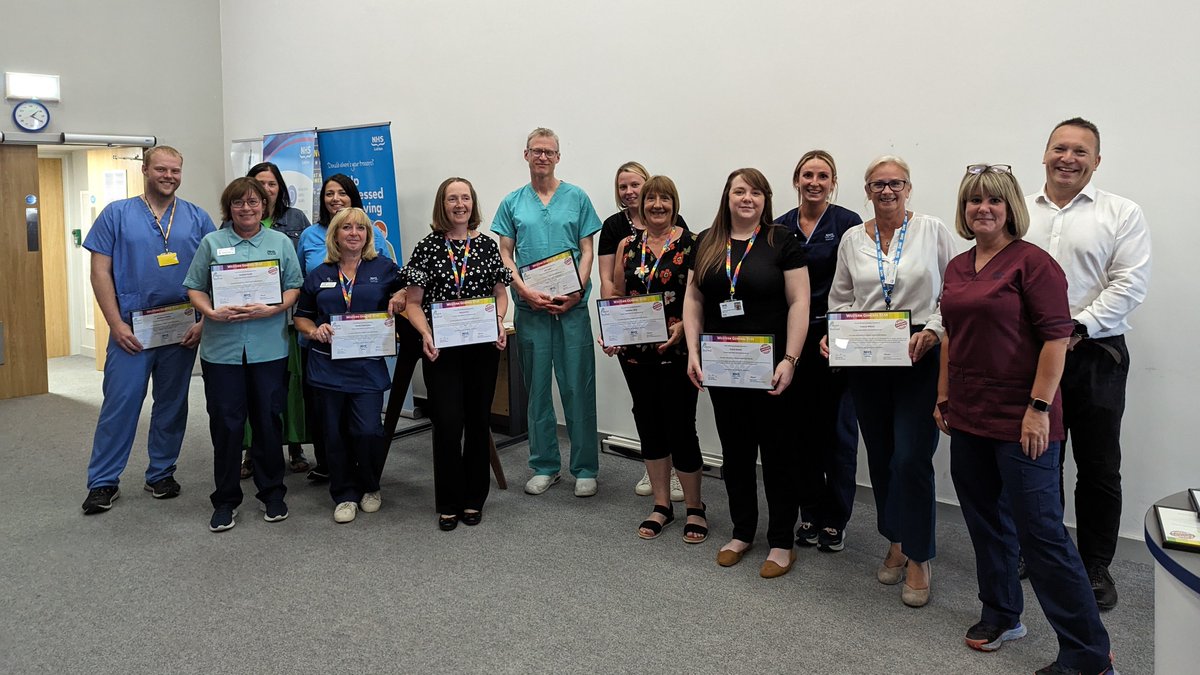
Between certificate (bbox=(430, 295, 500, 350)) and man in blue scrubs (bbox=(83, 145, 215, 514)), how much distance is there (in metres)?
1.23

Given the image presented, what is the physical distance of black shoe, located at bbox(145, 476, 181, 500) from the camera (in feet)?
12.7

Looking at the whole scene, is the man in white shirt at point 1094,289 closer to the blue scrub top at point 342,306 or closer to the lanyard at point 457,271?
the lanyard at point 457,271

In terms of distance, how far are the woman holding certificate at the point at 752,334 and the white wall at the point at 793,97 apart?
1.07 meters

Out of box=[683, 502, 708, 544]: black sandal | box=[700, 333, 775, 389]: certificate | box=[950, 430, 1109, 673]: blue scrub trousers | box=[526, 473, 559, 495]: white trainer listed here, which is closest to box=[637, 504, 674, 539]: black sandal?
box=[683, 502, 708, 544]: black sandal

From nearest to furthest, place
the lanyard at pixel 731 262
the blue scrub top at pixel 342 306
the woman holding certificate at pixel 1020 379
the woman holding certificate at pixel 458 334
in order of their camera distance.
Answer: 1. the woman holding certificate at pixel 1020 379
2. the lanyard at pixel 731 262
3. the woman holding certificate at pixel 458 334
4. the blue scrub top at pixel 342 306

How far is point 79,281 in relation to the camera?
312 inches

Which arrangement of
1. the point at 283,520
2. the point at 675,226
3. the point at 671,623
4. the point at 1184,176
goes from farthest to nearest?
the point at 283,520
the point at 675,226
the point at 1184,176
the point at 671,623

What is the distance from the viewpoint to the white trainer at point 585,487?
3869mm

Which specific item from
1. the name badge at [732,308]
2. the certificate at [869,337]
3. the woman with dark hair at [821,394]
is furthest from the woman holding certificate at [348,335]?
the certificate at [869,337]

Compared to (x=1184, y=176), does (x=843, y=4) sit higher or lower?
higher

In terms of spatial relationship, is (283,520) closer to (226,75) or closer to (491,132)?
(491,132)

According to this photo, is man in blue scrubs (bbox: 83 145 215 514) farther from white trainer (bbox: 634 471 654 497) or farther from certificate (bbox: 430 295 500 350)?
white trainer (bbox: 634 471 654 497)

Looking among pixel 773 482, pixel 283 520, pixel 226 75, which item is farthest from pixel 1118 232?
pixel 226 75

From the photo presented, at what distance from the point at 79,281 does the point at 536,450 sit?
6.20 m
